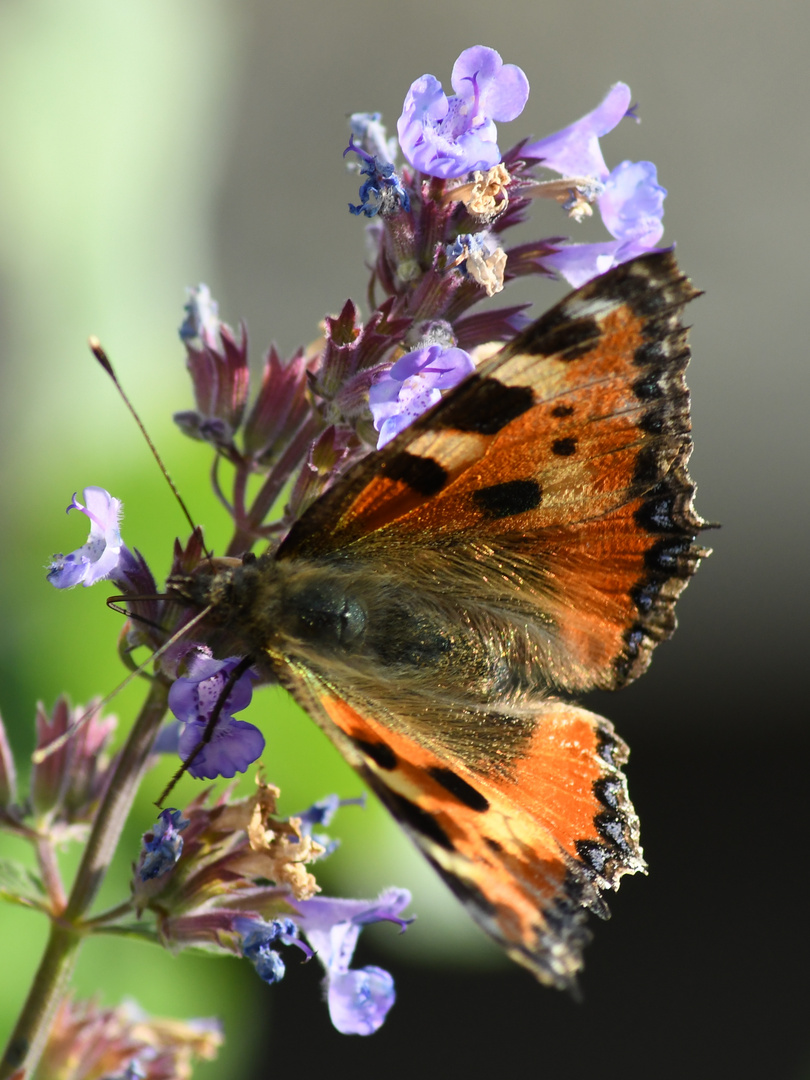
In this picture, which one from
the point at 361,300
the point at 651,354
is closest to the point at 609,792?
the point at 651,354

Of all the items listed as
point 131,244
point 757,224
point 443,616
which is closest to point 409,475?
point 443,616

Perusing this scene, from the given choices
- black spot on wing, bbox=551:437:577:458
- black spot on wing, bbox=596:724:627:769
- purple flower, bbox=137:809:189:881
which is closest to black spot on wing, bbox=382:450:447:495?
black spot on wing, bbox=551:437:577:458

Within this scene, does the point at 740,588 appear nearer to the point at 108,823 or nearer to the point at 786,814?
the point at 786,814

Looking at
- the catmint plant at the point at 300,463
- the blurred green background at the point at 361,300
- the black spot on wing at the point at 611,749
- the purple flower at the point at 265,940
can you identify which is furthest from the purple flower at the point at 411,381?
the blurred green background at the point at 361,300

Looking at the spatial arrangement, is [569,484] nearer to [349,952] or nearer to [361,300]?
[349,952]

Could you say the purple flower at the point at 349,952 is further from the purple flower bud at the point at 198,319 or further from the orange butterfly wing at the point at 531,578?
the purple flower bud at the point at 198,319
